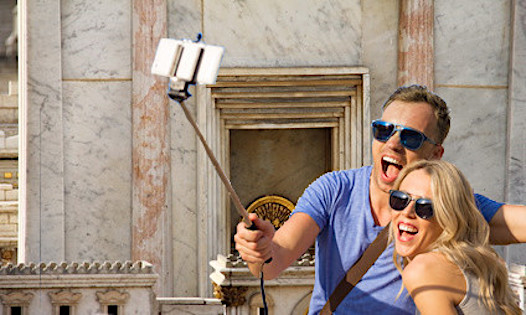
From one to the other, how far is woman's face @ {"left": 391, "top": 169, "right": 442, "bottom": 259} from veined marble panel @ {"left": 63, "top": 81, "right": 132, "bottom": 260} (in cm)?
818

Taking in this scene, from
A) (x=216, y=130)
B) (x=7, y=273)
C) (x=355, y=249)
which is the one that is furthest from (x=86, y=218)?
(x=355, y=249)

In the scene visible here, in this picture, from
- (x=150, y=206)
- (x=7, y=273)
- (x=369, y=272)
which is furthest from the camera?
(x=150, y=206)

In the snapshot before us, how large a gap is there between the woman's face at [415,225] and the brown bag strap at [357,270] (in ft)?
0.86

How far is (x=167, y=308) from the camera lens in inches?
328

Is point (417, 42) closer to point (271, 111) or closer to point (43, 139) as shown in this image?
point (271, 111)

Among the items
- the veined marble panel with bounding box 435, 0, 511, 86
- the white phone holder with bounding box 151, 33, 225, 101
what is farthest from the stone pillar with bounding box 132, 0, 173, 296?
the white phone holder with bounding box 151, 33, 225, 101

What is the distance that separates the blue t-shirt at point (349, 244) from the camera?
126 inches

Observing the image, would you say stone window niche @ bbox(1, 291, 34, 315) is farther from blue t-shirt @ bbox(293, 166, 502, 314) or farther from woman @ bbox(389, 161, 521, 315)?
woman @ bbox(389, 161, 521, 315)

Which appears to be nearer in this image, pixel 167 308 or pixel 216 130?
pixel 167 308

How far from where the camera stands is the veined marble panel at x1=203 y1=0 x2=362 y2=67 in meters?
10.8

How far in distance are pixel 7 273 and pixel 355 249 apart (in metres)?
5.70

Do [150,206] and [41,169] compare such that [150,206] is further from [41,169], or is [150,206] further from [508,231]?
[508,231]

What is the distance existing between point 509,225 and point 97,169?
323 inches

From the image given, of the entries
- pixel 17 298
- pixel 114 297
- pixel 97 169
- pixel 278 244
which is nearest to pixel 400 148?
pixel 278 244
